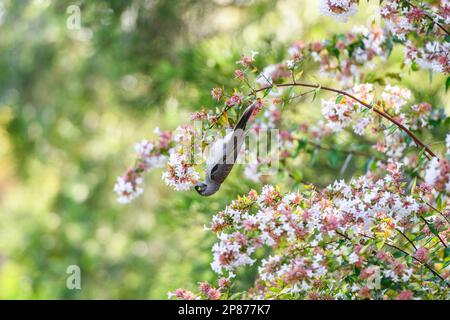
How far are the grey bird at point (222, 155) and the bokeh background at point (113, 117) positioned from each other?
0.77 m

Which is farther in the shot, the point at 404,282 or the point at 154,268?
the point at 154,268

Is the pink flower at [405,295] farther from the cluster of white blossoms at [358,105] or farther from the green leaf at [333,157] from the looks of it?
the green leaf at [333,157]

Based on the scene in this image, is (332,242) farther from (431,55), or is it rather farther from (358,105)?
(431,55)

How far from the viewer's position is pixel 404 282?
1.33 meters

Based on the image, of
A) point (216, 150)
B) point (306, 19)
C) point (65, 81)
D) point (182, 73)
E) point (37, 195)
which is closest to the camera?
point (216, 150)

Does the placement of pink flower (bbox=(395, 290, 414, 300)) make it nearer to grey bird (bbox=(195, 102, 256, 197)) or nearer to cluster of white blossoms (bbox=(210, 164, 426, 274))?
cluster of white blossoms (bbox=(210, 164, 426, 274))

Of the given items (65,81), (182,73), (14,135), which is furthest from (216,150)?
(14,135)

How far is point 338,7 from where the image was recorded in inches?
56.4

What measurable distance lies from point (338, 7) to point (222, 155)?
1.31 feet

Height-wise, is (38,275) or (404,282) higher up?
(38,275)

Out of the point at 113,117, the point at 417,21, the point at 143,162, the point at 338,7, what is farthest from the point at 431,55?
the point at 113,117

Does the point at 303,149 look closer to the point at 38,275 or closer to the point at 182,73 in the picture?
the point at 182,73

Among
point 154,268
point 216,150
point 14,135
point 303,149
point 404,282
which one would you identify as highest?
point 14,135

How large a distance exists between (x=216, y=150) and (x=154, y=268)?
3560mm
